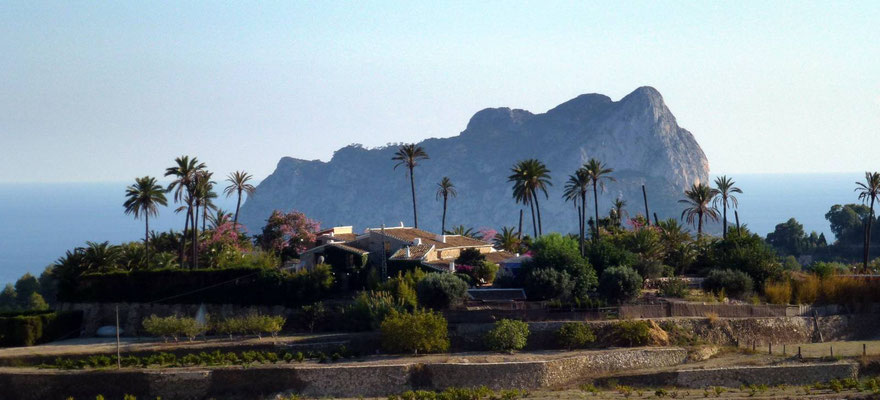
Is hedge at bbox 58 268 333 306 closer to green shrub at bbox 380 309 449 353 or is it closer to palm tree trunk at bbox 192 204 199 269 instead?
palm tree trunk at bbox 192 204 199 269

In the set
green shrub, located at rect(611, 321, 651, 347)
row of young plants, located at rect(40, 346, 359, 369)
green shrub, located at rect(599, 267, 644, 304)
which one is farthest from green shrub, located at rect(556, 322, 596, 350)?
row of young plants, located at rect(40, 346, 359, 369)

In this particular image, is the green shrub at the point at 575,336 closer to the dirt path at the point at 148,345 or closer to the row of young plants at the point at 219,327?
the dirt path at the point at 148,345

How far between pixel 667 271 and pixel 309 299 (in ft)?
88.6

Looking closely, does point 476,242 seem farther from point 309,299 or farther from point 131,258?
point 131,258

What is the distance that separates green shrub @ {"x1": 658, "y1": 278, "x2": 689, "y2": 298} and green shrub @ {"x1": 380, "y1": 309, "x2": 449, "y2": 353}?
60.3ft

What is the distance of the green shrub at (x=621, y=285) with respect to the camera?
62.6m

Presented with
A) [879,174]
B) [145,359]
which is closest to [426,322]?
[145,359]

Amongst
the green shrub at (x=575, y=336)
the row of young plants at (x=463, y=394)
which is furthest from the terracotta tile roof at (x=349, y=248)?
the row of young plants at (x=463, y=394)

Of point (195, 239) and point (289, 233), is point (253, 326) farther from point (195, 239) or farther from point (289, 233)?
point (289, 233)

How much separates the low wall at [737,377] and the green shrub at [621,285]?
11.6 meters

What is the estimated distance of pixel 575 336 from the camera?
55844mm

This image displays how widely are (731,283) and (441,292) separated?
68.5 ft

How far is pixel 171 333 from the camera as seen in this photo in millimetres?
60719

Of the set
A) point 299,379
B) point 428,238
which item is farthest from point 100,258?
point 299,379
